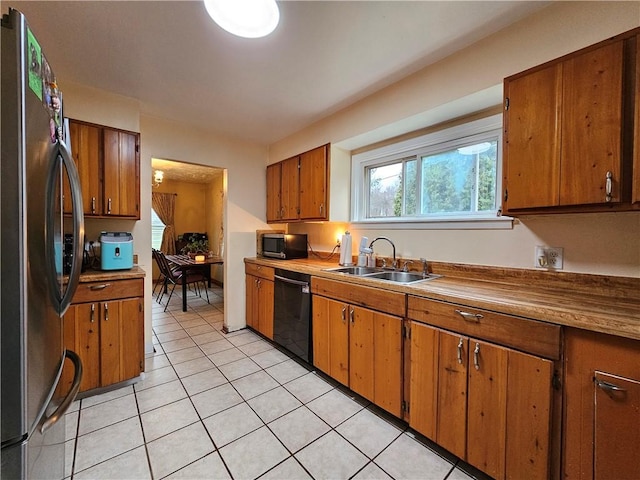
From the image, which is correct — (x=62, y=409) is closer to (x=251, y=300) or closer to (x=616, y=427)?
(x=616, y=427)

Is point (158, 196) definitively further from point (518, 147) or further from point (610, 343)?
point (610, 343)

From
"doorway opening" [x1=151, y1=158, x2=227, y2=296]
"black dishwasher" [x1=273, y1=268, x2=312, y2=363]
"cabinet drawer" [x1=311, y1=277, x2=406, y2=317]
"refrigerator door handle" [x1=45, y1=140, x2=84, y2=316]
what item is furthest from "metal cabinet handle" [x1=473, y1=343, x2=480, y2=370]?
"doorway opening" [x1=151, y1=158, x2=227, y2=296]

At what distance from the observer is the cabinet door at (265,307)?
287cm

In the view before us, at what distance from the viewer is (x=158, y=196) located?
19.8 feet

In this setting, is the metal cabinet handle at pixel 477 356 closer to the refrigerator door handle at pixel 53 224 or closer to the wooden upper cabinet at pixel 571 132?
the wooden upper cabinet at pixel 571 132

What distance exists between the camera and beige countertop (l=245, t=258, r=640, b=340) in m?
1.02

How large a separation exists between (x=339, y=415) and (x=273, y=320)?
126 cm

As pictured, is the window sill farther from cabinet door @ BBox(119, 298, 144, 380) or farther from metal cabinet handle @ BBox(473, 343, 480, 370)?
cabinet door @ BBox(119, 298, 144, 380)

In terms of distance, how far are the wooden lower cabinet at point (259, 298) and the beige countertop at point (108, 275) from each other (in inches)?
46.4

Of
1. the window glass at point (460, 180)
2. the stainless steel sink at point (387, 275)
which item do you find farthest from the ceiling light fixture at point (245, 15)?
the stainless steel sink at point (387, 275)

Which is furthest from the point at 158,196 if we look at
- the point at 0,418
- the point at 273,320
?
the point at 0,418

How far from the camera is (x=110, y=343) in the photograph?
2.00 metres

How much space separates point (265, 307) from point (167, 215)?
459 centimetres

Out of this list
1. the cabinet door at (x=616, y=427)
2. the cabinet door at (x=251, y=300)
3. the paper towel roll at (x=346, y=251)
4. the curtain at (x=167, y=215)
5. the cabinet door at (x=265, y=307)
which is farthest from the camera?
the curtain at (x=167, y=215)
